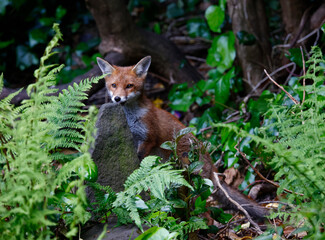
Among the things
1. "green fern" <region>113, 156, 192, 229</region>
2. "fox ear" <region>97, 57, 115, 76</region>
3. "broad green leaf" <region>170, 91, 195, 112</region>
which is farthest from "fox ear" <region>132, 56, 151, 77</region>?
"green fern" <region>113, 156, 192, 229</region>

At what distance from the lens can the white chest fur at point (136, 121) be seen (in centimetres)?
618

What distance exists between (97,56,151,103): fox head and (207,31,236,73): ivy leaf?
205 cm

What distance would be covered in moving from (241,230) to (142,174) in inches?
76.6

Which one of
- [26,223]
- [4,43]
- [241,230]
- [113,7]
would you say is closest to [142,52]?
[113,7]

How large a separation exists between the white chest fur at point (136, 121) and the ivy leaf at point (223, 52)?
8.54 ft

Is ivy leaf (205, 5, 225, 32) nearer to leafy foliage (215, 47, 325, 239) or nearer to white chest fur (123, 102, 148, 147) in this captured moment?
white chest fur (123, 102, 148, 147)

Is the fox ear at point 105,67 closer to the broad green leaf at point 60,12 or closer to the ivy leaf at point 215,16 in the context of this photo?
the ivy leaf at point 215,16

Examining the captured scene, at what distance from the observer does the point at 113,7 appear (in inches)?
330

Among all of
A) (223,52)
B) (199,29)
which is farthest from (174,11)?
(223,52)

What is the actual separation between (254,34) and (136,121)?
11.0 ft

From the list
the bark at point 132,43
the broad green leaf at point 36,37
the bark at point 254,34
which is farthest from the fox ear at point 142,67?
the broad green leaf at point 36,37

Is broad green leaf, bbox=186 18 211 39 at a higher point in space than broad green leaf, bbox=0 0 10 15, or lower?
lower

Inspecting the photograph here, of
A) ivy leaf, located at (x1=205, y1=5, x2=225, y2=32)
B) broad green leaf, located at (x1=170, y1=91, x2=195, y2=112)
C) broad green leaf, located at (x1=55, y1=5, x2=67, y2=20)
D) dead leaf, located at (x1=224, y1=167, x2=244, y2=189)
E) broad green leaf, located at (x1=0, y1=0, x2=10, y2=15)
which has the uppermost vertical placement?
broad green leaf, located at (x1=0, y1=0, x2=10, y2=15)

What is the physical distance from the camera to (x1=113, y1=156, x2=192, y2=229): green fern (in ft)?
9.67
